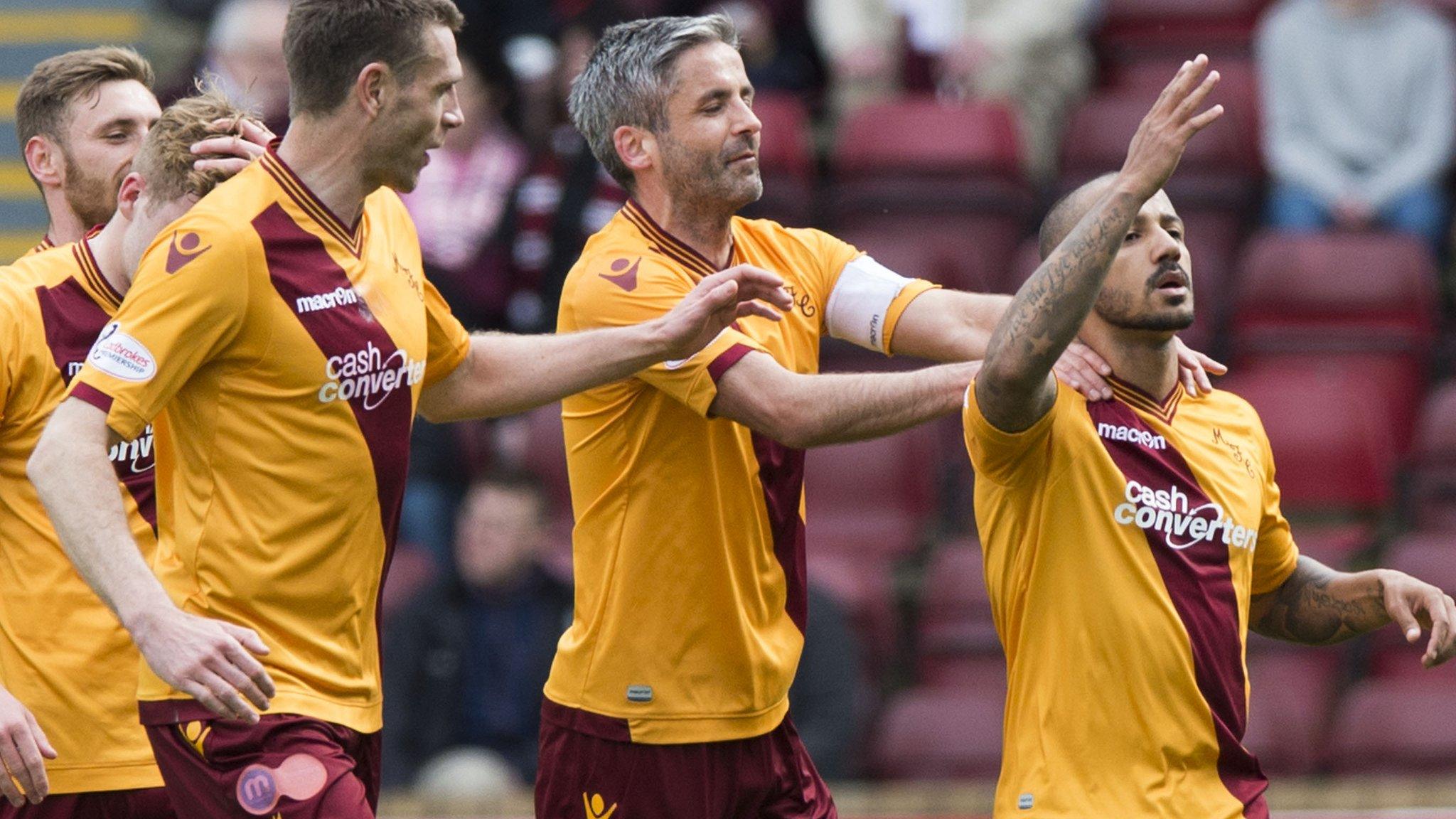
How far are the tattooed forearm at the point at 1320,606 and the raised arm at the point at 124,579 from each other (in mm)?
2538

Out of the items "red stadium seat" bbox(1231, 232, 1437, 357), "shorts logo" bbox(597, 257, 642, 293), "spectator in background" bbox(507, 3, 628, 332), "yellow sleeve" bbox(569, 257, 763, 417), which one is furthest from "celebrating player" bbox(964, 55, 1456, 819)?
"spectator in background" bbox(507, 3, 628, 332)

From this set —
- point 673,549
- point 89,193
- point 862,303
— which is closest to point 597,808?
point 673,549

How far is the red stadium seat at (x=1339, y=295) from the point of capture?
997 centimetres

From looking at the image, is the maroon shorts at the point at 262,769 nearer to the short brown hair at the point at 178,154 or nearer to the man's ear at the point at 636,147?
the short brown hair at the point at 178,154

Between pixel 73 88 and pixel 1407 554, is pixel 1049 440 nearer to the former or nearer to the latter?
pixel 73 88

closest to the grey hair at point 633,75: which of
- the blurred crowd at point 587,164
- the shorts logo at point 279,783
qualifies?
the shorts logo at point 279,783

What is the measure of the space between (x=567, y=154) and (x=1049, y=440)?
5.64 meters

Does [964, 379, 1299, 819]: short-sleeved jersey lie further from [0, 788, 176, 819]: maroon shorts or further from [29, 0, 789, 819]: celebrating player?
[0, 788, 176, 819]: maroon shorts

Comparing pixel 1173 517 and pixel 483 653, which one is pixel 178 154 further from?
pixel 483 653

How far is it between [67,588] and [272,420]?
102 cm

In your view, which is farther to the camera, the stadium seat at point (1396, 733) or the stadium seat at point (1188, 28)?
the stadium seat at point (1188, 28)

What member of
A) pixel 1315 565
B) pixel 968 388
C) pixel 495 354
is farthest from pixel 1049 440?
pixel 495 354

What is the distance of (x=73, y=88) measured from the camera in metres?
6.09

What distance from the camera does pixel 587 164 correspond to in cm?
1016
